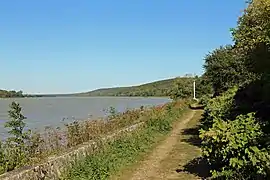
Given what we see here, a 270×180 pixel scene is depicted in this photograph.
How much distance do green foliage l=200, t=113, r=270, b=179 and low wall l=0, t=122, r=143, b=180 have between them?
10.3 ft

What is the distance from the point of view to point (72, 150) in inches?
391

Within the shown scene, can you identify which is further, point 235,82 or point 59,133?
point 235,82

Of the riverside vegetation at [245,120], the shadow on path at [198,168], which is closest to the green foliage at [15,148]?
the shadow on path at [198,168]

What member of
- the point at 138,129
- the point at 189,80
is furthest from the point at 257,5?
the point at 189,80

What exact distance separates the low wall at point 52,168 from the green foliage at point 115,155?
6.6 inches

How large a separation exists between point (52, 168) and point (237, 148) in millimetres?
3811

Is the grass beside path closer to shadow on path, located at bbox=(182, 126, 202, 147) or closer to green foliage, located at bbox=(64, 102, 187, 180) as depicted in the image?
shadow on path, located at bbox=(182, 126, 202, 147)

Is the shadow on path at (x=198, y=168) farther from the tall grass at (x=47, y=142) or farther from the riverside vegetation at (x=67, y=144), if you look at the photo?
the tall grass at (x=47, y=142)

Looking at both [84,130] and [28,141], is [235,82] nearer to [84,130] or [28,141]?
[84,130]

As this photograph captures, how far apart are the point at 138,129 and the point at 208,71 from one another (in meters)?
14.4

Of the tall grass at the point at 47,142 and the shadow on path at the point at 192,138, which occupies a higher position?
the tall grass at the point at 47,142

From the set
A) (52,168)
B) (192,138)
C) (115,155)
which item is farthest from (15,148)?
(192,138)

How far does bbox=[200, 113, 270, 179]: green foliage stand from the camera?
265 inches

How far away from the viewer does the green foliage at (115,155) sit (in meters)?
9.30
